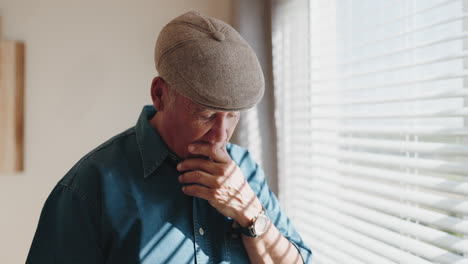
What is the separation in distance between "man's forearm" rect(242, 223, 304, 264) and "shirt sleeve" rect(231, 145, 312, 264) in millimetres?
79

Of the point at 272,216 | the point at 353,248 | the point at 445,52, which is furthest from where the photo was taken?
the point at 353,248

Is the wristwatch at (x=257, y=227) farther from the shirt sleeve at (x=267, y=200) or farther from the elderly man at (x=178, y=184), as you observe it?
the shirt sleeve at (x=267, y=200)

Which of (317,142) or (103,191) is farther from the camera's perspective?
(317,142)

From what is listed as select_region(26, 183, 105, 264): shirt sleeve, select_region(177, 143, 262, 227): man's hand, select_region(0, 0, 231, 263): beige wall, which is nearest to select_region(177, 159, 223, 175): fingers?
select_region(177, 143, 262, 227): man's hand

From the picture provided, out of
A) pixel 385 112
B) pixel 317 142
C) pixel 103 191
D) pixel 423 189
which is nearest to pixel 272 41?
pixel 317 142

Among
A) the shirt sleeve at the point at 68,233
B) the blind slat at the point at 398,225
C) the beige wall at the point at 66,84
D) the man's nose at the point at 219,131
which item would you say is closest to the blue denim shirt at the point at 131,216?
the shirt sleeve at the point at 68,233

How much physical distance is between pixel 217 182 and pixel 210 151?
81 millimetres

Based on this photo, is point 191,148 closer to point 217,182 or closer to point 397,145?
point 217,182

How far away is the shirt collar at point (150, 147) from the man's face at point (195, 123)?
1.4 inches

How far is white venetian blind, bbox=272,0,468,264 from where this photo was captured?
988mm

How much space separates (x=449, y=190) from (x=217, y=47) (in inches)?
27.4

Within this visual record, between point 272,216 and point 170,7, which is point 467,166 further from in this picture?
point 170,7

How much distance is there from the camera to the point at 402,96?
3.63ft

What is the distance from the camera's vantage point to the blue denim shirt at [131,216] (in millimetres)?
864
